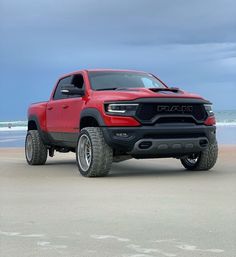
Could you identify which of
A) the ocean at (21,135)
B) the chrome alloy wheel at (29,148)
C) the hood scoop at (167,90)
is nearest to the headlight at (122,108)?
the hood scoop at (167,90)

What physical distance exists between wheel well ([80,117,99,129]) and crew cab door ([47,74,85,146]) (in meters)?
0.21

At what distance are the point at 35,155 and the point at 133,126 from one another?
375 cm

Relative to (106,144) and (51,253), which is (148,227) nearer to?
(51,253)

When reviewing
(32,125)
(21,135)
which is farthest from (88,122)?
(21,135)

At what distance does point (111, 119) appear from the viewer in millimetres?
8570

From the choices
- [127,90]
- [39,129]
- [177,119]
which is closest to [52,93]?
[39,129]

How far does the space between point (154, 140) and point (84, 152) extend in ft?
4.39

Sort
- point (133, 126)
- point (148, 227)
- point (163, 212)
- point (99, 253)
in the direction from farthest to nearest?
point (133, 126), point (163, 212), point (148, 227), point (99, 253)

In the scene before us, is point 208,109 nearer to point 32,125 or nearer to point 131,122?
point 131,122

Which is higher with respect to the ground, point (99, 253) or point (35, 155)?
point (99, 253)

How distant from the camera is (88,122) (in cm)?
934

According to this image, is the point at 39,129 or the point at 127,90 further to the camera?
the point at 39,129

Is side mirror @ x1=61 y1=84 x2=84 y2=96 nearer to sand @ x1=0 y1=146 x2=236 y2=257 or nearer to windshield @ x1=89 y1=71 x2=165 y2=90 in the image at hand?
windshield @ x1=89 y1=71 x2=165 y2=90

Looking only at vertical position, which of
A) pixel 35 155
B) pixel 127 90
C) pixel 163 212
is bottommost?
pixel 35 155
